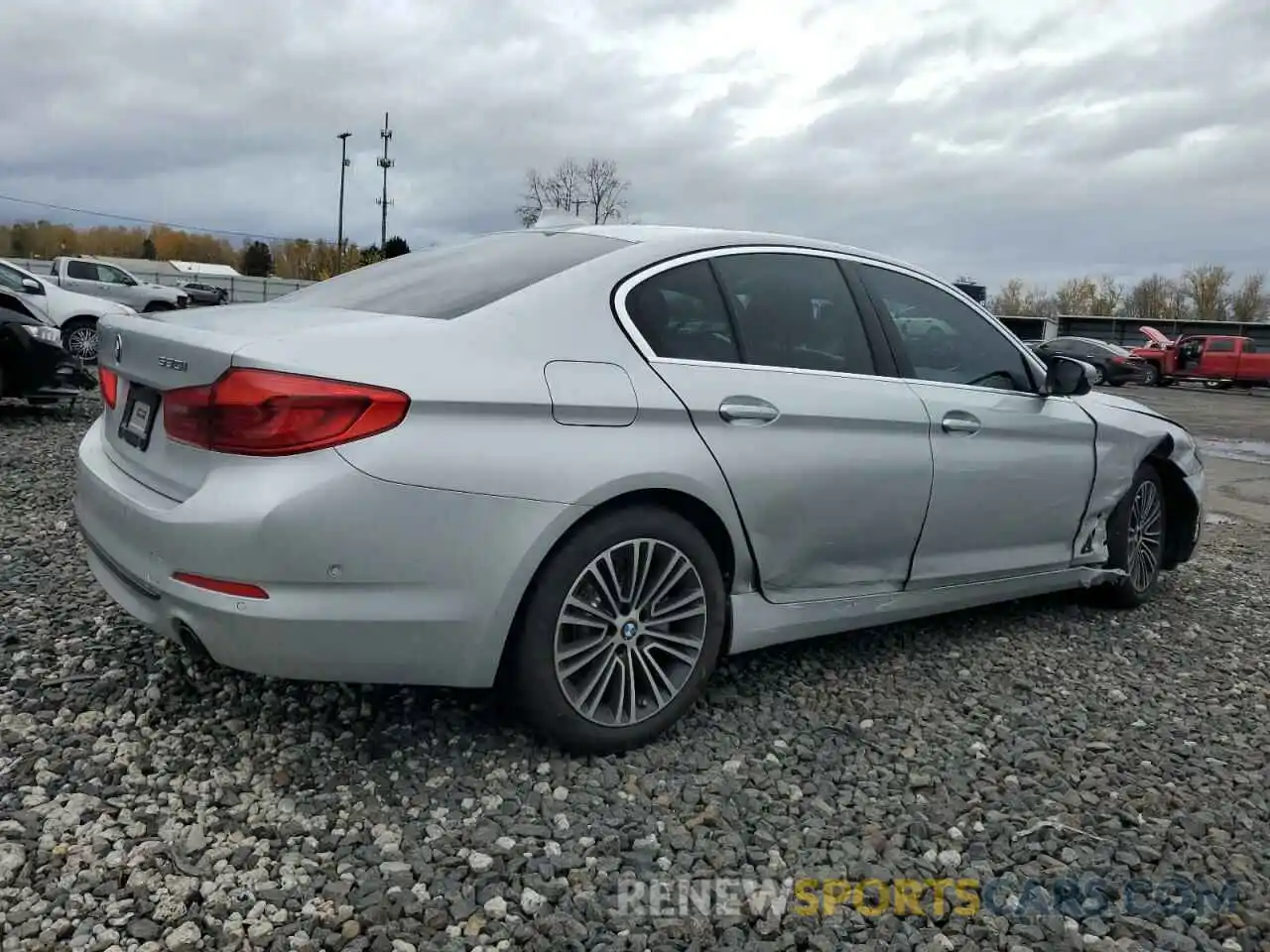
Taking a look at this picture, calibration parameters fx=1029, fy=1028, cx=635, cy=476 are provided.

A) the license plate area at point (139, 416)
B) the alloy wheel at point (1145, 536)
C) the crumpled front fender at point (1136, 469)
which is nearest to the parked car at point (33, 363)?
the license plate area at point (139, 416)

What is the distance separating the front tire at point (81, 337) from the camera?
11.9m

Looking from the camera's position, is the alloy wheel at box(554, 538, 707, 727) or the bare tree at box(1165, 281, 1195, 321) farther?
the bare tree at box(1165, 281, 1195, 321)

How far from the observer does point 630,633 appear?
2.85m

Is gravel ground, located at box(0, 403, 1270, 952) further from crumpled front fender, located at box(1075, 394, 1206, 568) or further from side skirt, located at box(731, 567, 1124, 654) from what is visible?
crumpled front fender, located at box(1075, 394, 1206, 568)

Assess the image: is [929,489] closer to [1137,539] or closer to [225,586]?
[1137,539]

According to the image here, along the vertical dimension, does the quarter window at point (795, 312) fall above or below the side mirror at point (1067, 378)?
above

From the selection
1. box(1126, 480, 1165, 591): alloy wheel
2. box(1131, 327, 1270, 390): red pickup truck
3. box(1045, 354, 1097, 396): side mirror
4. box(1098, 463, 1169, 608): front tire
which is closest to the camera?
box(1045, 354, 1097, 396): side mirror

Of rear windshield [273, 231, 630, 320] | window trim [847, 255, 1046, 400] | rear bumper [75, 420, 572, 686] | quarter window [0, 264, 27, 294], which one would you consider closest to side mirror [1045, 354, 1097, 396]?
window trim [847, 255, 1046, 400]

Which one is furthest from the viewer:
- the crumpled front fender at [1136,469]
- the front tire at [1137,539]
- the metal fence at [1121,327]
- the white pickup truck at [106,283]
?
the metal fence at [1121,327]

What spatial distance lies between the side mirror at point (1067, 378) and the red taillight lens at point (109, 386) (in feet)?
11.0

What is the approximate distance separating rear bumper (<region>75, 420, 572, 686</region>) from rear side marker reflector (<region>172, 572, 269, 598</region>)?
0.01 meters

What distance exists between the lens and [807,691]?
347 cm

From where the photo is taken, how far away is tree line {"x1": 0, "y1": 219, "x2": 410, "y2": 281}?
7819cm

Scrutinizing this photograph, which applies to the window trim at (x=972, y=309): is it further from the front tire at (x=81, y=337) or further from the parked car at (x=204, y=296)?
the parked car at (x=204, y=296)
